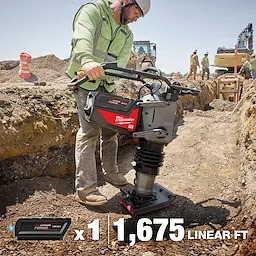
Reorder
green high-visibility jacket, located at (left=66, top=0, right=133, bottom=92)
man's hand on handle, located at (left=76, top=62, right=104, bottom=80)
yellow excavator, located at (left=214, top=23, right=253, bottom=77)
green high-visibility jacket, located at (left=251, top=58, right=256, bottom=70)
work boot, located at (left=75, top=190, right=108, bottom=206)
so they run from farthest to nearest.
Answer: yellow excavator, located at (left=214, top=23, right=253, bottom=77)
green high-visibility jacket, located at (left=251, top=58, right=256, bottom=70)
work boot, located at (left=75, top=190, right=108, bottom=206)
green high-visibility jacket, located at (left=66, top=0, right=133, bottom=92)
man's hand on handle, located at (left=76, top=62, right=104, bottom=80)

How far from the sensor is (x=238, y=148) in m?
2.96

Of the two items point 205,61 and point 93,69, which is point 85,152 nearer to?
point 93,69

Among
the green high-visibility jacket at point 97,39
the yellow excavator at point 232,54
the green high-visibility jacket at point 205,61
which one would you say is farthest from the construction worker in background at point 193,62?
the green high-visibility jacket at point 97,39

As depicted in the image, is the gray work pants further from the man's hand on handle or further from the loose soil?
the man's hand on handle

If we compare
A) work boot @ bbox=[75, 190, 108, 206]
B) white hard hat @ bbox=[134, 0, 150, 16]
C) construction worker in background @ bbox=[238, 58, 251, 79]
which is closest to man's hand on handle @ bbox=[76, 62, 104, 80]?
white hard hat @ bbox=[134, 0, 150, 16]

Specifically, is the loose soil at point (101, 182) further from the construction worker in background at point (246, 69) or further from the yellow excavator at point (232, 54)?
the yellow excavator at point (232, 54)

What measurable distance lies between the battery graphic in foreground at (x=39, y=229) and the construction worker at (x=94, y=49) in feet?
1.12

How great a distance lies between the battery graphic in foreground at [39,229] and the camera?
70.7 inches

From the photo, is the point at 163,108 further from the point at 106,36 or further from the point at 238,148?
the point at 238,148

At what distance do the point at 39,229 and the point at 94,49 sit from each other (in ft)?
4.47

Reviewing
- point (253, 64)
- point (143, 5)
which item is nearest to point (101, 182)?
point (143, 5)

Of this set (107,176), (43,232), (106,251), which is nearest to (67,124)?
(107,176)

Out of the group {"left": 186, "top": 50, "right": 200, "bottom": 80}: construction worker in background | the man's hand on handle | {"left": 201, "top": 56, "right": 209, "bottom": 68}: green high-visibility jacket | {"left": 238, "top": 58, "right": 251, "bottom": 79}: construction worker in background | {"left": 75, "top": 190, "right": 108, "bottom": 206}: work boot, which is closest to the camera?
the man's hand on handle

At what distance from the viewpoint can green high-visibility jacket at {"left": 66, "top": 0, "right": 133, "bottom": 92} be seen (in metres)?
1.89
